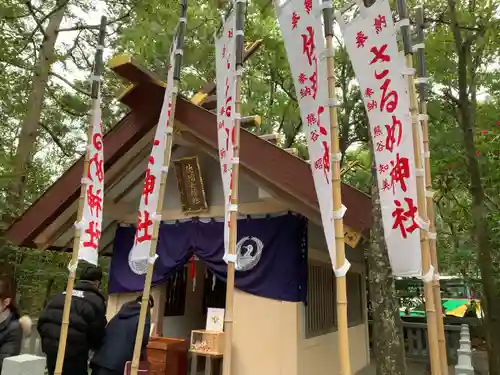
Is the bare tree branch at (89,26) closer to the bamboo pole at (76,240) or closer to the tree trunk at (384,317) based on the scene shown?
the bamboo pole at (76,240)

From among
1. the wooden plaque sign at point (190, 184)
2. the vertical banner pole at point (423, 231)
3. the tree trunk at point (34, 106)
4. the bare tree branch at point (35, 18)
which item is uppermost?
the bare tree branch at point (35, 18)

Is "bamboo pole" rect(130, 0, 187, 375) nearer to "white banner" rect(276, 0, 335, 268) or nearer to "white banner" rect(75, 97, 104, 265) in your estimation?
"white banner" rect(75, 97, 104, 265)

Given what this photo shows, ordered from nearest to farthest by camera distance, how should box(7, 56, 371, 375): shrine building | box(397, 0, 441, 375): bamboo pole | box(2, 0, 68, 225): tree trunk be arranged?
1. box(397, 0, 441, 375): bamboo pole
2. box(7, 56, 371, 375): shrine building
3. box(2, 0, 68, 225): tree trunk

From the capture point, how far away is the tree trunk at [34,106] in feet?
30.7

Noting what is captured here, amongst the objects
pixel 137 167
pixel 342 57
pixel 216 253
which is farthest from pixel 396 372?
pixel 342 57

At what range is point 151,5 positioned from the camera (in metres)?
10.6

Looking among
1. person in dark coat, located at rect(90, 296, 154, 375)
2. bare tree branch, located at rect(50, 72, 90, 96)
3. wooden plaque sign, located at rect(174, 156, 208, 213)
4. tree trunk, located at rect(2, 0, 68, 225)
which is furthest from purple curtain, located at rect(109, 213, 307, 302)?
bare tree branch, located at rect(50, 72, 90, 96)

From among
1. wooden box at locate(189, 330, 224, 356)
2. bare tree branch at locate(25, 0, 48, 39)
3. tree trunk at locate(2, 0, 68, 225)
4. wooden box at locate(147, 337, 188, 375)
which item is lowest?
wooden box at locate(147, 337, 188, 375)

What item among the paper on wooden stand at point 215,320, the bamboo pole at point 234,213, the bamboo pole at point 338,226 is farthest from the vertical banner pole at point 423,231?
the paper on wooden stand at point 215,320

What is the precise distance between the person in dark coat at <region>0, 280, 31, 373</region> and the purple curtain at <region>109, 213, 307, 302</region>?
335cm

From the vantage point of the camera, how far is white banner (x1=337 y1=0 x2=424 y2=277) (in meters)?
3.51

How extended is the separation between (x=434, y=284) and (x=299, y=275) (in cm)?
332

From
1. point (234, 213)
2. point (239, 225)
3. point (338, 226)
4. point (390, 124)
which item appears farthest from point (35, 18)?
point (338, 226)

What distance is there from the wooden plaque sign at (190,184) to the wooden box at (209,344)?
7.21 feet
